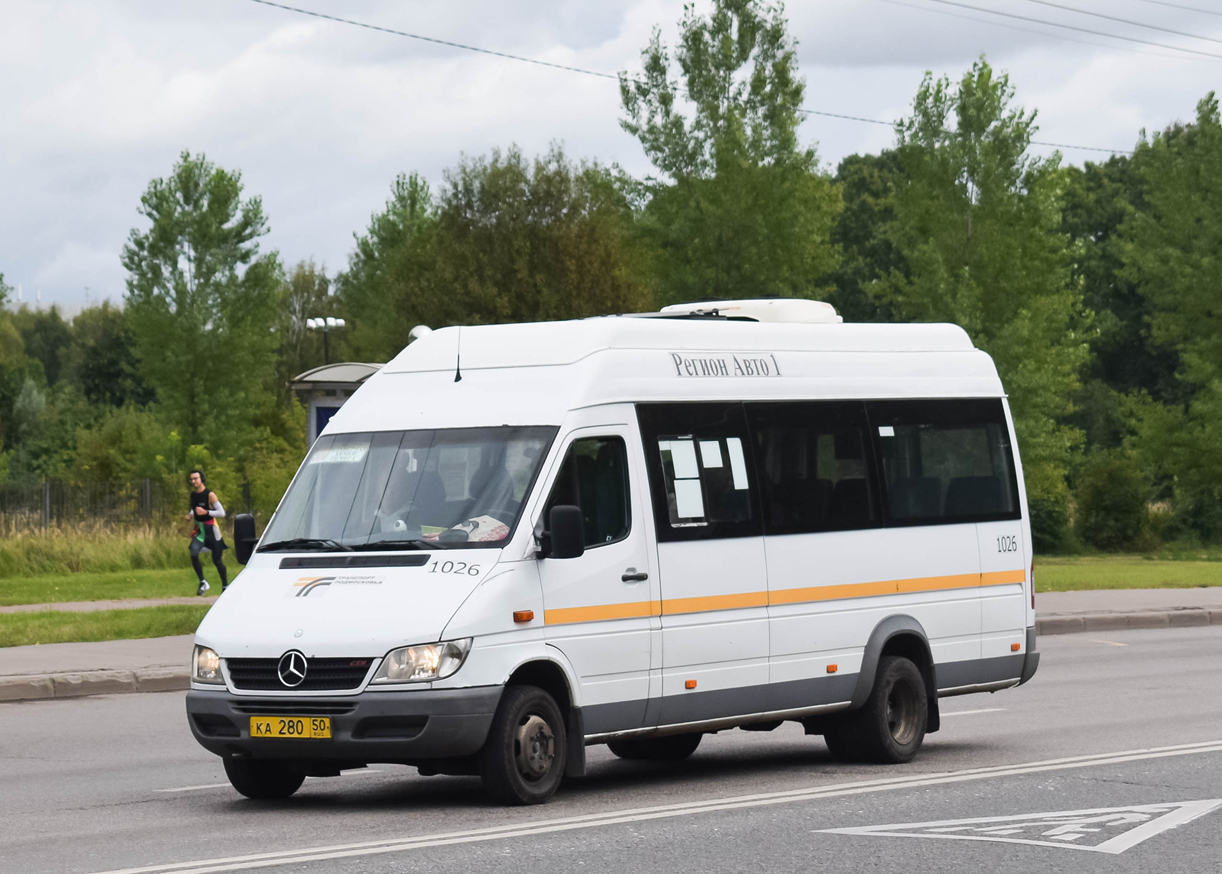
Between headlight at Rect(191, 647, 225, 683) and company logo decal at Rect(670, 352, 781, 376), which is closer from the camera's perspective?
headlight at Rect(191, 647, 225, 683)

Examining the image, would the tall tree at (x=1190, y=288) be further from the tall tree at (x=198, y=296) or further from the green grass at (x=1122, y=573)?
the tall tree at (x=198, y=296)

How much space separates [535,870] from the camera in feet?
24.2

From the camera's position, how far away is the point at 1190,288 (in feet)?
167

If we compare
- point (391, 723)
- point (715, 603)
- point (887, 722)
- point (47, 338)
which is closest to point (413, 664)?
point (391, 723)

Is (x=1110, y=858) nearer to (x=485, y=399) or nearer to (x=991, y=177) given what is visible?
(x=485, y=399)

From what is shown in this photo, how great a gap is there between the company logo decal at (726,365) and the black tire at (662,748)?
242 centimetres

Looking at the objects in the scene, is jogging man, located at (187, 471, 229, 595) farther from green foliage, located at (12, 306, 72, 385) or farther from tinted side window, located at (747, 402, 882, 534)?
green foliage, located at (12, 306, 72, 385)

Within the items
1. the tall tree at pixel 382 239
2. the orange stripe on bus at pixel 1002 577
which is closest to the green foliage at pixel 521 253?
the tall tree at pixel 382 239

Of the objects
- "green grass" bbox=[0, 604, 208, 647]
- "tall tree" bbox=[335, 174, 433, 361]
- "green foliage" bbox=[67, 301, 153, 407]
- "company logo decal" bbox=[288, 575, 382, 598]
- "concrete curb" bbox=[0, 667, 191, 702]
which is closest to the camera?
"company logo decal" bbox=[288, 575, 382, 598]

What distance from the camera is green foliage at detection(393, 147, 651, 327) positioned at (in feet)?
163

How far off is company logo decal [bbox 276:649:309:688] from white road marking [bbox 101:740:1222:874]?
1.06m

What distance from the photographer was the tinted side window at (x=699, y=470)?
10312 millimetres

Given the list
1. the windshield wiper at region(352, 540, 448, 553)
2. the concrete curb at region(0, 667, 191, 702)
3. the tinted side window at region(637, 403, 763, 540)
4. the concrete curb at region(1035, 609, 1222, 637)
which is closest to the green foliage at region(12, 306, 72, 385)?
the concrete curb at region(1035, 609, 1222, 637)

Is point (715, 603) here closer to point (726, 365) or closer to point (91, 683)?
point (726, 365)
